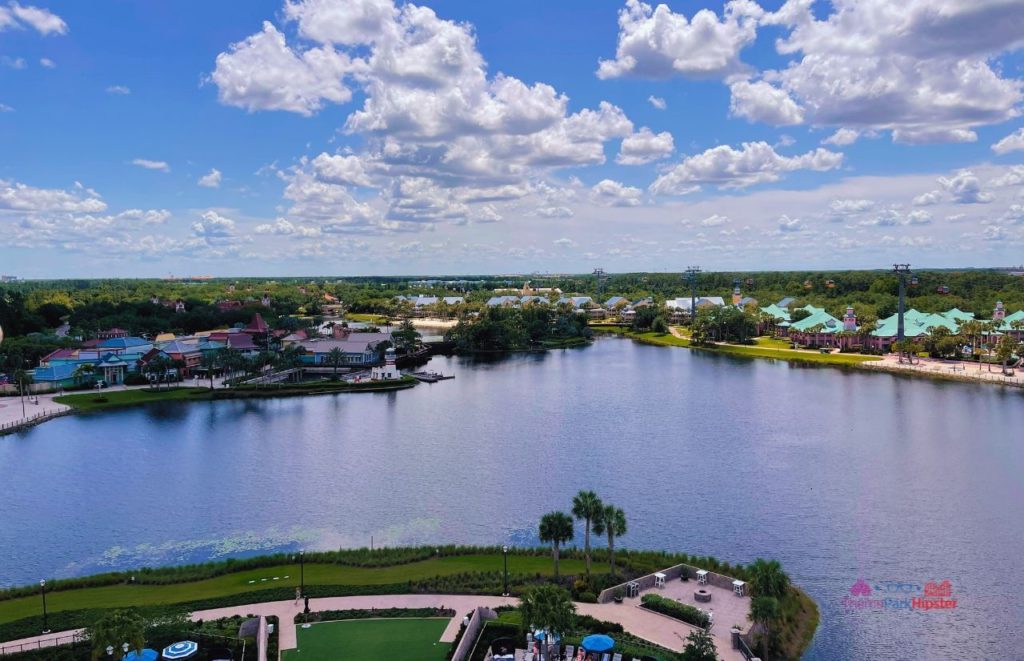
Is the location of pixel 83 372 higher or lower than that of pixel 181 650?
higher

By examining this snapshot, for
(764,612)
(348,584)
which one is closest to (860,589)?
(764,612)

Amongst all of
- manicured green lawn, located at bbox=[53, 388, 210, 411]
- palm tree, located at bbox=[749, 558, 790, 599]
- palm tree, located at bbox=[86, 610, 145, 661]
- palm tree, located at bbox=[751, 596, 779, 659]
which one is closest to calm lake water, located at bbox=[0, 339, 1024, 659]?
palm tree, located at bbox=[751, 596, 779, 659]

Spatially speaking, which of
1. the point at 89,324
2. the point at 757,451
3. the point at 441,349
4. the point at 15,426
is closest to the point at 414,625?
the point at 757,451

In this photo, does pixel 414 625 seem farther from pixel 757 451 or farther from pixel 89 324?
pixel 89 324

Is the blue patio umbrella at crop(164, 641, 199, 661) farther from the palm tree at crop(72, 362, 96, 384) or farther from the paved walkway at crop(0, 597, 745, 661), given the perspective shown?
the palm tree at crop(72, 362, 96, 384)

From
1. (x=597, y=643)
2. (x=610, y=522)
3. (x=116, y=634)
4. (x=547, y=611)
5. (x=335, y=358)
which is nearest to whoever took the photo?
(x=116, y=634)
